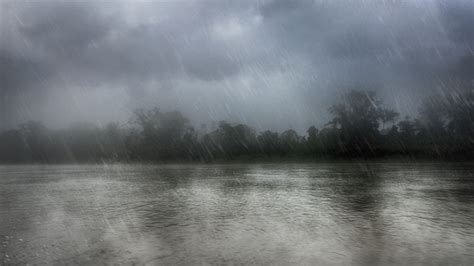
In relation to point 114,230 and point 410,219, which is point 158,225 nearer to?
point 114,230

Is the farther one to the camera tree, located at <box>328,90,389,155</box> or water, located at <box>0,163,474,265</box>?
tree, located at <box>328,90,389,155</box>

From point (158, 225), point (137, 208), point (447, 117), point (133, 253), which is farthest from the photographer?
point (447, 117)

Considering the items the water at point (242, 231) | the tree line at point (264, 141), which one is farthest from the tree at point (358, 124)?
the water at point (242, 231)

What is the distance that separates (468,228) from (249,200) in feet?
37.4

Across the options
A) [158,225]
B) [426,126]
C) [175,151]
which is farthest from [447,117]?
[158,225]

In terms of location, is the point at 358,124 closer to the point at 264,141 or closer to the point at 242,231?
the point at 264,141

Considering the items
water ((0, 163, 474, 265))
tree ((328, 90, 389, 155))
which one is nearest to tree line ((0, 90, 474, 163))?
tree ((328, 90, 389, 155))

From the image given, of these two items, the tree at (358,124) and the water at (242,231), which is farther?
the tree at (358,124)

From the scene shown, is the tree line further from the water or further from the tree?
the water

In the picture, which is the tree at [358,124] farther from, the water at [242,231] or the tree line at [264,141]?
the water at [242,231]

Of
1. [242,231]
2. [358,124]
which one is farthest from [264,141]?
[242,231]

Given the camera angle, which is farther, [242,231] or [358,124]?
[358,124]

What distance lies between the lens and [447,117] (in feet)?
341

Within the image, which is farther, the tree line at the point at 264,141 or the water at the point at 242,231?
the tree line at the point at 264,141
